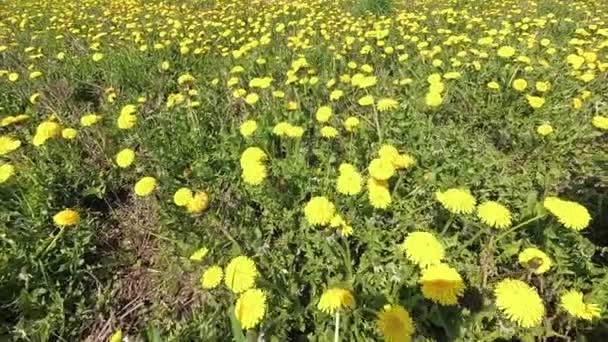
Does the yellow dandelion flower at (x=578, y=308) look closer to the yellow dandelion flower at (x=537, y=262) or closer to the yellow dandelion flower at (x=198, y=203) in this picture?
the yellow dandelion flower at (x=537, y=262)

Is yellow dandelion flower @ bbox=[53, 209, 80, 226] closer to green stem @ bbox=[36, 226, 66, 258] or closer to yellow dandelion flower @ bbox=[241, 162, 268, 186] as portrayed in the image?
green stem @ bbox=[36, 226, 66, 258]

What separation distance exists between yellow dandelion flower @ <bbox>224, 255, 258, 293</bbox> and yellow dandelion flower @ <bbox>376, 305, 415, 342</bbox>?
504 mm

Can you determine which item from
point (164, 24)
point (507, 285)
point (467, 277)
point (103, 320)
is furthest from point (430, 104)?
point (164, 24)

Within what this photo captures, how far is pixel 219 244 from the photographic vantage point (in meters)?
2.12

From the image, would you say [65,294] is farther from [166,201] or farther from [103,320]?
[166,201]

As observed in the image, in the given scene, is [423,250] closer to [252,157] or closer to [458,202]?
[458,202]

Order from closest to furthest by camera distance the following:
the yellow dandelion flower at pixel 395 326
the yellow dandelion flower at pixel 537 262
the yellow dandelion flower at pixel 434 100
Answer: the yellow dandelion flower at pixel 395 326
the yellow dandelion flower at pixel 537 262
the yellow dandelion flower at pixel 434 100

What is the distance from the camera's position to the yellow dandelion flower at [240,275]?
5.07 feet

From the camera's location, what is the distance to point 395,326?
1.35m

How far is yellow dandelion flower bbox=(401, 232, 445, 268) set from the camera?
60.9 inches

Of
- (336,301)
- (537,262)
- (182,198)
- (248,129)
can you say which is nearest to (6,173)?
(182,198)

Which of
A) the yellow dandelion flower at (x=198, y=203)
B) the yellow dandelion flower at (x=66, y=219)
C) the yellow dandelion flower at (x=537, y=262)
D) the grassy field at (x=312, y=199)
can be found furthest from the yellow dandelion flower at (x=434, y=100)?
the yellow dandelion flower at (x=66, y=219)

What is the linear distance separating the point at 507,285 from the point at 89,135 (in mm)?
2984

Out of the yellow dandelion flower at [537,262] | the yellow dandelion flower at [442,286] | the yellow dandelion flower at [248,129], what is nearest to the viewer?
the yellow dandelion flower at [442,286]
